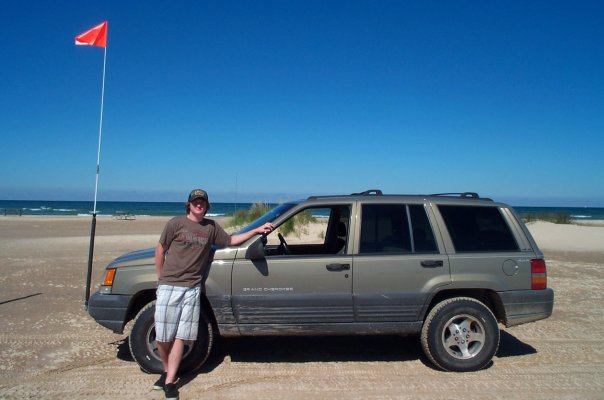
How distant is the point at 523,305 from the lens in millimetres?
4824

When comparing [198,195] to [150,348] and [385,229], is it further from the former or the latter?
[385,229]

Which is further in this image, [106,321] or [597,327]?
[597,327]

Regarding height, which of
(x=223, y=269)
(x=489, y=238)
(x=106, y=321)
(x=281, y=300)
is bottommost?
(x=106, y=321)

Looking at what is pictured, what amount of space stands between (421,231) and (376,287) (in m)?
0.79

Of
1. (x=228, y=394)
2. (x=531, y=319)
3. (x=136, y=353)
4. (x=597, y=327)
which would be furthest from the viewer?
(x=597, y=327)

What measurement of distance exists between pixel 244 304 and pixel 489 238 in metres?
2.68

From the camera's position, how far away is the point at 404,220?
16.4 feet

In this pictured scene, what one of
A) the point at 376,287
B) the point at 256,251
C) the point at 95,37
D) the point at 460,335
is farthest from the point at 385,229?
the point at 95,37

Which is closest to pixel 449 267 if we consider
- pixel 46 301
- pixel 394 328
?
pixel 394 328

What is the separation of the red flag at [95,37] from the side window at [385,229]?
5.14 m

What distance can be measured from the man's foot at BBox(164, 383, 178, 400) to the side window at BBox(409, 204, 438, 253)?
2.66m

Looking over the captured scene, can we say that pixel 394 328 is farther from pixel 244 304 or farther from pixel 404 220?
pixel 244 304

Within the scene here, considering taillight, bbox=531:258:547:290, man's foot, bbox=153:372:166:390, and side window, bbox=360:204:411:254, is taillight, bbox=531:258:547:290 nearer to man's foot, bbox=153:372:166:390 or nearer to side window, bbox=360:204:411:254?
side window, bbox=360:204:411:254

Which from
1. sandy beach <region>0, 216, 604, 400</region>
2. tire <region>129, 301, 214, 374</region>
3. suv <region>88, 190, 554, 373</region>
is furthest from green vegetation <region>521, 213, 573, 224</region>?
tire <region>129, 301, 214, 374</region>
